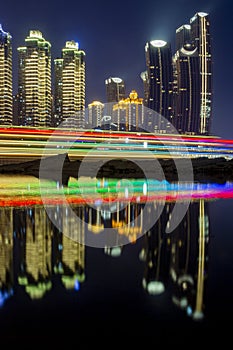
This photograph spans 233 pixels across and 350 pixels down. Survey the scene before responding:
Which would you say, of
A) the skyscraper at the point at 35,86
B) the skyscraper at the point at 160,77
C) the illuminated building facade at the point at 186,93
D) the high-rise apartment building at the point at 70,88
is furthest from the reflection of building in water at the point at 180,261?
the illuminated building facade at the point at 186,93

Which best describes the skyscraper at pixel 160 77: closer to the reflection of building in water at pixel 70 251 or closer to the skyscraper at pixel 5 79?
the skyscraper at pixel 5 79

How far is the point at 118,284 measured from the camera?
4.09 m

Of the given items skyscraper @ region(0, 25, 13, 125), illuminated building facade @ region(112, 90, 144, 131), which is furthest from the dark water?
skyscraper @ region(0, 25, 13, 125)

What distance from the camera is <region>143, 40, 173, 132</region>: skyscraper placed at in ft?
380

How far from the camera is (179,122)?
118000mm

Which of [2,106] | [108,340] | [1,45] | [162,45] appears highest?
[162,45]

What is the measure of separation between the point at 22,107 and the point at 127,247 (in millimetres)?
88667

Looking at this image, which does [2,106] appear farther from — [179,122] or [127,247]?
[127,247]

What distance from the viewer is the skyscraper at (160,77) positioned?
116m

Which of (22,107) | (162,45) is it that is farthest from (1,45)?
(162,45)

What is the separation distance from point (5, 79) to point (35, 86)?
6.71 meters

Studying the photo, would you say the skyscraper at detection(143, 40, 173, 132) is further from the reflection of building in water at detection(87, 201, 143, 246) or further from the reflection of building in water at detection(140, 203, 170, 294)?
the reflection of building in water at detection(140, 203, 170, 294)

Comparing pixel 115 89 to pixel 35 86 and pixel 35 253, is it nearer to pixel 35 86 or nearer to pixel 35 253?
pixel 35 86

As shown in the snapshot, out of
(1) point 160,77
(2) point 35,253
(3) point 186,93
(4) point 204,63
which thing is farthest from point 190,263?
(4) point 204,63
